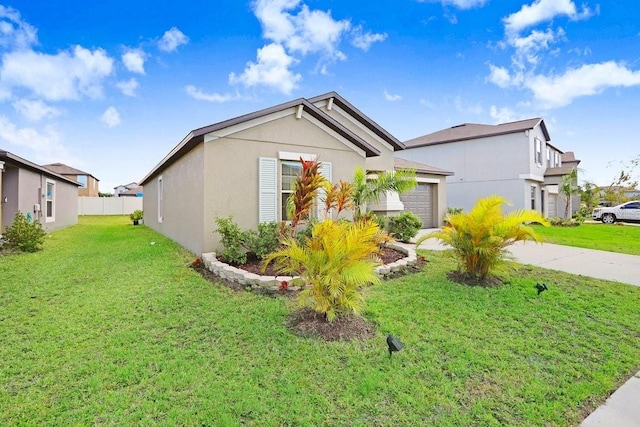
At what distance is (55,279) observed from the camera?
671 centimetres

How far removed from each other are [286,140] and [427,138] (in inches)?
747

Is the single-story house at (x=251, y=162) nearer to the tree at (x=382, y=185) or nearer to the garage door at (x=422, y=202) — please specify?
the tree at (x=382, y=185)

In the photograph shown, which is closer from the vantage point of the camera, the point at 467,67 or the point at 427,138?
the point at 467,67

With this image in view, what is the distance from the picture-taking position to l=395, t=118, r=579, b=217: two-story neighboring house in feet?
67.4

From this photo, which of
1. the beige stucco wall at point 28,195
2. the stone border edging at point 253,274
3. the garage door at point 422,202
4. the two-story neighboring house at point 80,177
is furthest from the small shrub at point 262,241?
the two-story neighboring house at point 80,177

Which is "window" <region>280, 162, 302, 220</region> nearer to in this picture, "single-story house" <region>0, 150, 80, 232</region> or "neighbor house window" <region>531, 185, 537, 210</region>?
"single-story house" <region>0, 150, 80, 232</region>

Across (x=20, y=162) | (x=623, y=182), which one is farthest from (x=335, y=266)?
(x=623, y=182)

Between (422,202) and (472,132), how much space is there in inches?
380

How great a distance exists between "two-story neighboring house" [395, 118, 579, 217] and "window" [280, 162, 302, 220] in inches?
646

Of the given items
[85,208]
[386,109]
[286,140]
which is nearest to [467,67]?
[386,109]

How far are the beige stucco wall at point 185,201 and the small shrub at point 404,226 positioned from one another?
20.2 ft

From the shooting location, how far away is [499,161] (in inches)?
835

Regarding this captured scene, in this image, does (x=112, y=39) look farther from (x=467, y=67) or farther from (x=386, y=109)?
(x=467, y=67)

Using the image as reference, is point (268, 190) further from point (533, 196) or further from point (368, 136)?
point (533, 196)
